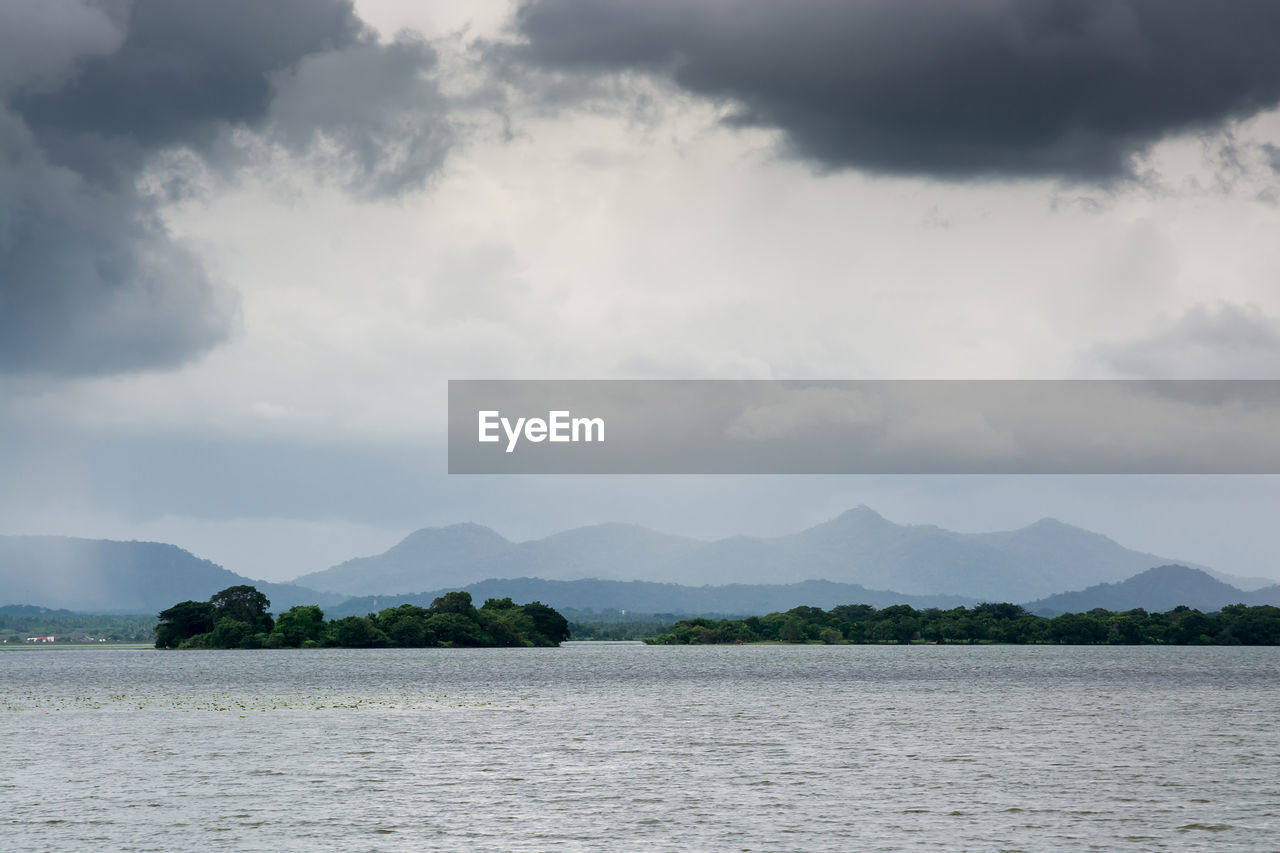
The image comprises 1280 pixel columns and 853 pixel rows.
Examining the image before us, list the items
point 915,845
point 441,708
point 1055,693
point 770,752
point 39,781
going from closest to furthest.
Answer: point 915,845
point 39,781
point 770,752
point 441,708
point 1055,693

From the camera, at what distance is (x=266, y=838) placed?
53.5 metres

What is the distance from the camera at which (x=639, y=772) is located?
74.1 m

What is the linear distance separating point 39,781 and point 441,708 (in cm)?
5400

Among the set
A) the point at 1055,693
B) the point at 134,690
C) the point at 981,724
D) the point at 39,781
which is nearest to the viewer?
the point at 39,781

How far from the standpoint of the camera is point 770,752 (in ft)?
276

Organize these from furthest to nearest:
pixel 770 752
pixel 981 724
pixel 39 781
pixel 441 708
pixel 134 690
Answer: pixel 134 690 < pixel 441 708 < pixel 981 724 < pixel 770 752 < pixel 39 781

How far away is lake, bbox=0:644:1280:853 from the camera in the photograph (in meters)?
54.7

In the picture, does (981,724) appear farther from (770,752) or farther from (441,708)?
(441,708)

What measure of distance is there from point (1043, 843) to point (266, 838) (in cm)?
3272

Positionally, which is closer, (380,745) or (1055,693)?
(380,745)

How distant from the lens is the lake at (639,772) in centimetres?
5466

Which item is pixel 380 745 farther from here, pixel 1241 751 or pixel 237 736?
pixel 1241 751

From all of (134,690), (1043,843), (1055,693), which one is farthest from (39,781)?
(1055,693)

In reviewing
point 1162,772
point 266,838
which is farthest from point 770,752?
point 266,838
